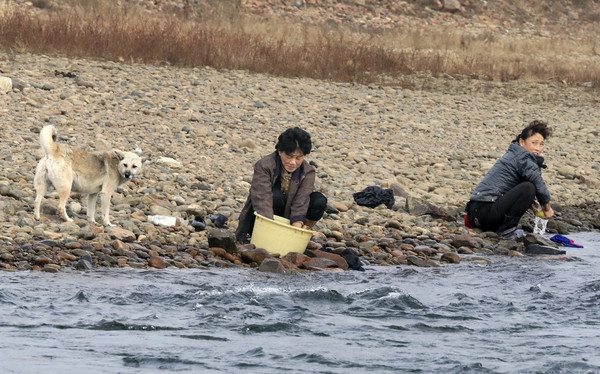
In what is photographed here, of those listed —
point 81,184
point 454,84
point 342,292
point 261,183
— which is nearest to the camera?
point 342,292

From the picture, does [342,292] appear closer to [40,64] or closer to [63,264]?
[63,264]

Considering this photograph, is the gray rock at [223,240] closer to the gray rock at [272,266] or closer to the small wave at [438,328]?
the gray rock at [272,266]

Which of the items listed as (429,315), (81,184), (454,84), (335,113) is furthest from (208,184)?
(454,84)

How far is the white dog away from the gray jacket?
3702 mm

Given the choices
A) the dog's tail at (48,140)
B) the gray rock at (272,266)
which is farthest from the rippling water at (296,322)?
the dog's tail at (48,140)

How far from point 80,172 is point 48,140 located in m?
0.56

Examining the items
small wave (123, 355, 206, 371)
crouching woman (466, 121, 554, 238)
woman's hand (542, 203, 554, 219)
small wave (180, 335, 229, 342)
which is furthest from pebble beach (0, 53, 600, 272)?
small wave (123, 355, 206, 371)

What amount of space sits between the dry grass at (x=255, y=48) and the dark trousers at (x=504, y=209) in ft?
30.1

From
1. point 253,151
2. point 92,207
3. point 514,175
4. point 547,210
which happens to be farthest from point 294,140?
point 253,151

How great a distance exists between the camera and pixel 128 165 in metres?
9.45

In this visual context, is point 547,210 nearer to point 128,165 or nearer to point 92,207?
point 128,165

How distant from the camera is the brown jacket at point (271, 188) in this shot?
8.63 metres

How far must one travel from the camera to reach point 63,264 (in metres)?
7.96

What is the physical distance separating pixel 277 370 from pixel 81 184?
441 cm
